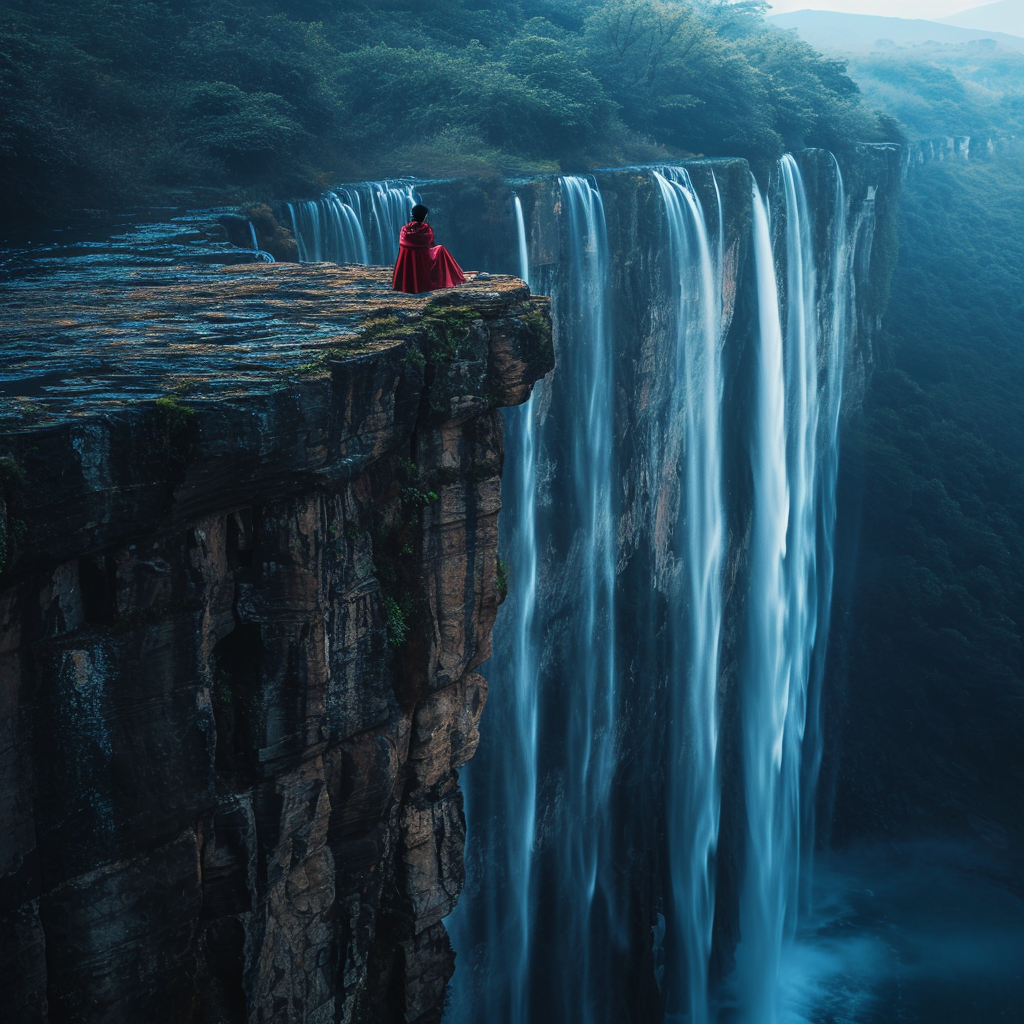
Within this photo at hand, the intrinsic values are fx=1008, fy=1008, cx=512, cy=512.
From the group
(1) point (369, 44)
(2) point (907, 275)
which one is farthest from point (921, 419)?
(1) point (369, 44)

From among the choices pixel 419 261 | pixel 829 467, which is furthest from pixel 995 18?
pixel 419 261

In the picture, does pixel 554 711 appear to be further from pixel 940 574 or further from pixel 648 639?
pixel 940 574

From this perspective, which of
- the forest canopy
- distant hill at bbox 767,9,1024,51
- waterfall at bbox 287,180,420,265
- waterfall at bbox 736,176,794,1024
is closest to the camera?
waterfall at bbox 287,180,420,265

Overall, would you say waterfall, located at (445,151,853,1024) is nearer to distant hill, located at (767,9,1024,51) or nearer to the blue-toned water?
the blue-toned water

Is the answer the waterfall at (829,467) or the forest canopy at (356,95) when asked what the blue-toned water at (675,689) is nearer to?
the waterfall at (829,467)

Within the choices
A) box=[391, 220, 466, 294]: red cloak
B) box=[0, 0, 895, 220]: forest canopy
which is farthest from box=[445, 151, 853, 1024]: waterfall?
box=[391, 220, 466, 294]: red cloak

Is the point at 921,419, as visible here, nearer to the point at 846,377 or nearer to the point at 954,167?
the point at 846,377
